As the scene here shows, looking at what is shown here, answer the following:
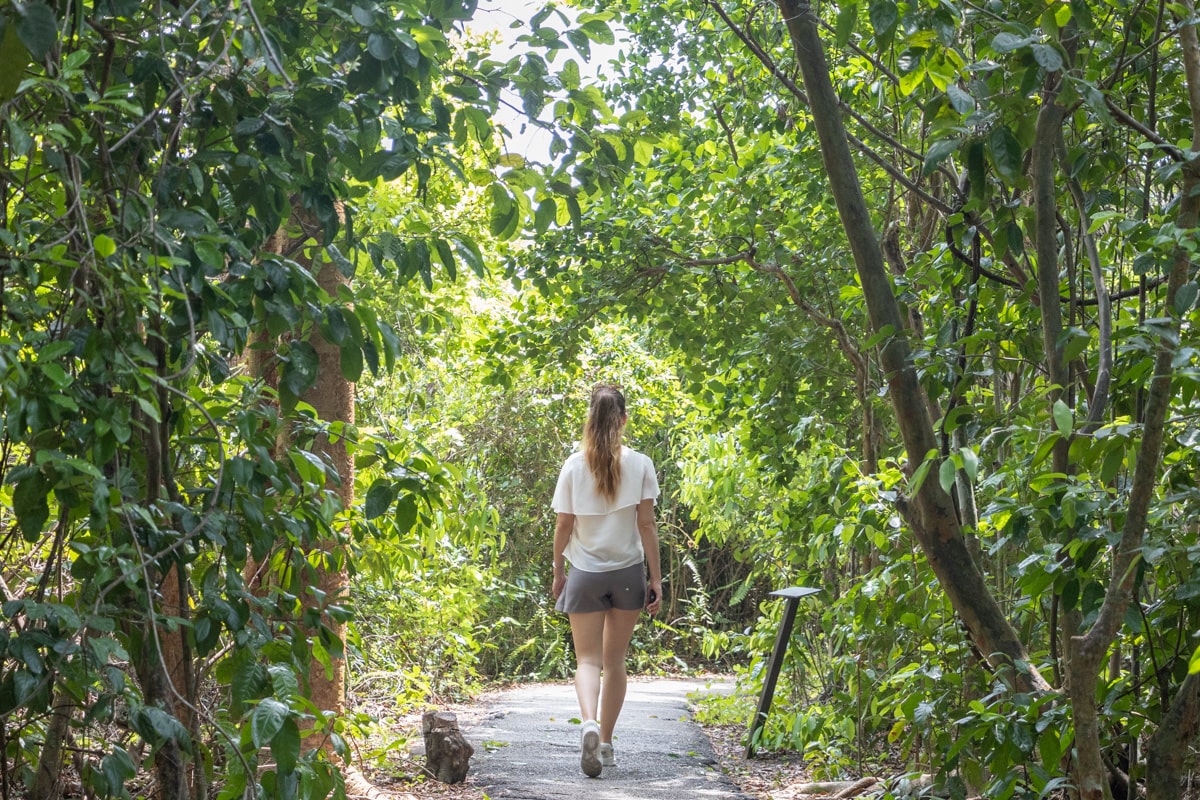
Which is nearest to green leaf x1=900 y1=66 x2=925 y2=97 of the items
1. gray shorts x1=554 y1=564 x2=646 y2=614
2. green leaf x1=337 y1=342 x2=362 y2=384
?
green leaf x1=337 y1=342 x2=362 y2=384

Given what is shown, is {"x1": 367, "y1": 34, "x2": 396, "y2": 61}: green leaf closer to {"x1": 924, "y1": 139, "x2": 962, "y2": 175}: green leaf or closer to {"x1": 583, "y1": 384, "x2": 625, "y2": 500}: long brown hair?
{"x1": 924, "y1": 139, "x2": 962, "y2": 175}: green leaf

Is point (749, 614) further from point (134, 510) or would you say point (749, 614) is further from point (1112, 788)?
point (134, 510)

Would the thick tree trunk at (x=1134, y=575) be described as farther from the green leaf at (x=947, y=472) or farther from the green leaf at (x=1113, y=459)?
the green leaf at (x=947, y=472)

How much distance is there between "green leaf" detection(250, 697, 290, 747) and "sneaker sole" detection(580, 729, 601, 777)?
3369 millimetres

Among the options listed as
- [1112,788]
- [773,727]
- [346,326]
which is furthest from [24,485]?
[773,727]

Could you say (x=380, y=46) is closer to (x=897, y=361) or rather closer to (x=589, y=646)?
(x=897, y=361)

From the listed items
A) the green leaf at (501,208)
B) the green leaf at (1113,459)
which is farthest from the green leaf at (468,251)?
the green leaf at (1113,459)

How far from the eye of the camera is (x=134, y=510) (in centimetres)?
223

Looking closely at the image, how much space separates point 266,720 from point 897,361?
6.80 feet

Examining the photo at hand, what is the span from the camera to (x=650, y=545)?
5.89 m

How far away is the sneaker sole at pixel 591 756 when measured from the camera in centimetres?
541

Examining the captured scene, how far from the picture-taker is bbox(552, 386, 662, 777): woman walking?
18.9 ft

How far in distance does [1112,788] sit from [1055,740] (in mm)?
807

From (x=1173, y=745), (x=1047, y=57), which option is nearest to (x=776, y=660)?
(x=1173, y=745)
